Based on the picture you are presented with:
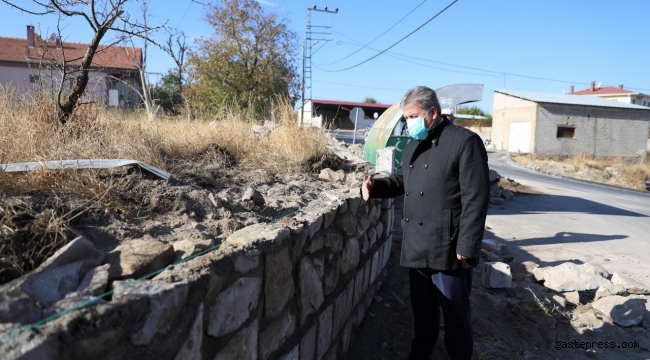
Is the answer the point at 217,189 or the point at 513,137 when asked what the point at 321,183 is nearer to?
the point at 217,189

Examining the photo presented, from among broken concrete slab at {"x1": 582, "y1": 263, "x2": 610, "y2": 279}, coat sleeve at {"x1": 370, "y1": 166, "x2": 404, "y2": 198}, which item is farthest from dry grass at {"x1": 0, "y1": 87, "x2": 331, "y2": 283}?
broken concrete slab at {"x1": 582, "y1": 263, "x2": 610, "y2": 279}

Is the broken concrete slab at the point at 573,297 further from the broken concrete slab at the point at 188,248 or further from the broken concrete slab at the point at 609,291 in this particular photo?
the broken concrete slab at the point at 188,248

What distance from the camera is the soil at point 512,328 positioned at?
389 cm

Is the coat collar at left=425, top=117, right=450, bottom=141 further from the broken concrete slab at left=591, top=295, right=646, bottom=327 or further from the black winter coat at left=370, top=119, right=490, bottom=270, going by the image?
the broken concrete slab at left=591, top=295, right=646, bottom=327

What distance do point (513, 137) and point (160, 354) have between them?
3770cm

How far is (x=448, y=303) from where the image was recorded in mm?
2920

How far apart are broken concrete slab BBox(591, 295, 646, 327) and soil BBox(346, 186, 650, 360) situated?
63mm

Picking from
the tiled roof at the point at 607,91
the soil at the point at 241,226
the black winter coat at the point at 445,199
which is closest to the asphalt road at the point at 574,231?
the soil at the point at 241,226

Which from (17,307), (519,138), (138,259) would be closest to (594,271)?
(138,259)

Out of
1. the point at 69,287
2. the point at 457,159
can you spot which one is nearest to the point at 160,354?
the point at 69,287

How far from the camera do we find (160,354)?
5.23ft

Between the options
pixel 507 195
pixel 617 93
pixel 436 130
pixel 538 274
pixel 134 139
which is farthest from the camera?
pixel 617 93

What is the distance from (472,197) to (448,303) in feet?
2.31

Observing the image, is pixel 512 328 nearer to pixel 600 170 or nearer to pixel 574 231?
pixel 574 231
